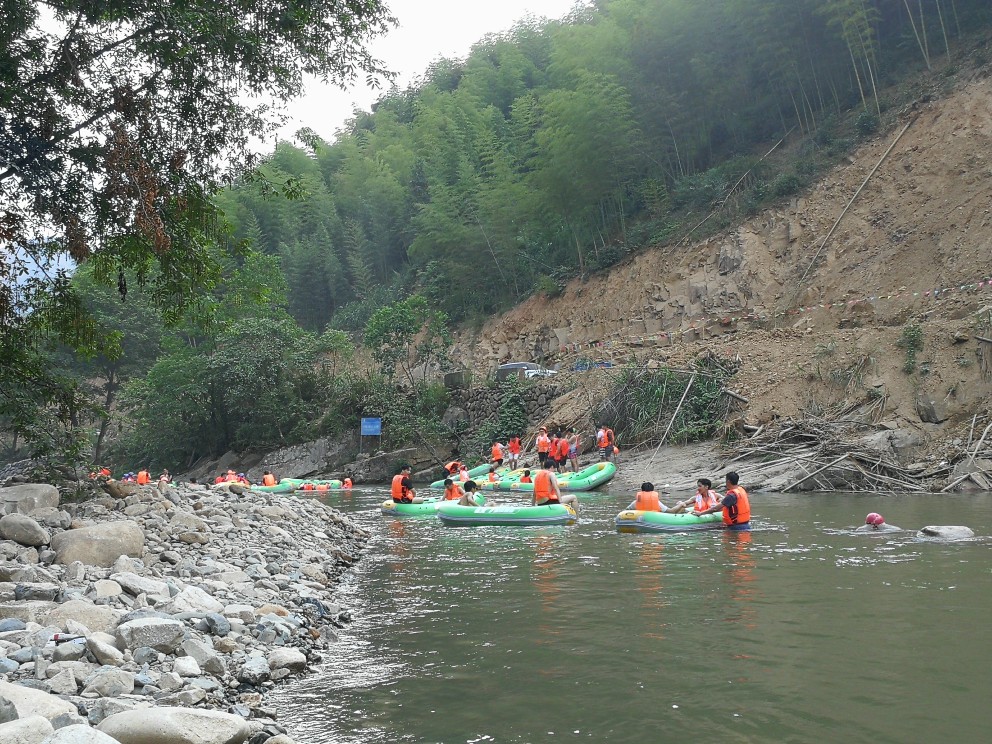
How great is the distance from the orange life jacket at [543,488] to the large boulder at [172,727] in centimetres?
1044

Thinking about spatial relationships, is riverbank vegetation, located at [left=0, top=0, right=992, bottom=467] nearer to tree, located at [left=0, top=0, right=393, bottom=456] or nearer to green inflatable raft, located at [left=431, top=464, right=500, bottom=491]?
green inflatable raft, located at [left=431, top=464, right=500, bottom=491]

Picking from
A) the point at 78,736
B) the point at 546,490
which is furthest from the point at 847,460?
the point at 78,736

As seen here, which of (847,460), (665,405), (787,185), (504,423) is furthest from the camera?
(787,185)

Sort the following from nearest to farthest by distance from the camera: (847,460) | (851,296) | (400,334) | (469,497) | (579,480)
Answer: (469,497)
(847,460)
(579,480)
(851,296)
(400,334)

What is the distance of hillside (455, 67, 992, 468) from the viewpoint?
61.4ft

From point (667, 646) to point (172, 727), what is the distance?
3.77 meters

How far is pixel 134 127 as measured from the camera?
27.5 ft

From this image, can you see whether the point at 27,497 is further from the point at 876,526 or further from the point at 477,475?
the point at 477,475

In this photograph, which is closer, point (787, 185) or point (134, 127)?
point (134, 127)

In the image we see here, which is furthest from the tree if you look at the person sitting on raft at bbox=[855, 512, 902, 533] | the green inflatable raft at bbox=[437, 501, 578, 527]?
the person sitting on raft at bbox=[855, 512, 902, 533]

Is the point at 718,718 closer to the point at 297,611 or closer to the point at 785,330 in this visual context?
the point at 297,611

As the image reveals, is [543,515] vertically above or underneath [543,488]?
underneath

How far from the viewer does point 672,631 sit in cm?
698

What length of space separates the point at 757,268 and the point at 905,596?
21.3 metres
